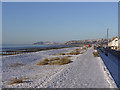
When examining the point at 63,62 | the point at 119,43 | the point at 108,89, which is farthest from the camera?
the point at 119,43

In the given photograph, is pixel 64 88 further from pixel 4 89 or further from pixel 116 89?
pixel 4 89

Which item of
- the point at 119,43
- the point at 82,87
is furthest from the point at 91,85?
the point at 119,43

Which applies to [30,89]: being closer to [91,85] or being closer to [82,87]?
[82,87]

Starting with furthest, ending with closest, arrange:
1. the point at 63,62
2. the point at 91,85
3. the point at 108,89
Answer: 1. the point at 63,62
2. the point at 91,85
3. the point at 108,89

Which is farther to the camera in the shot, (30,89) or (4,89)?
(4,89)

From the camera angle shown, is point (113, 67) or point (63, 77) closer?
point (63, 77)

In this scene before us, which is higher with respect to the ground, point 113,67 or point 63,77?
point 63,77

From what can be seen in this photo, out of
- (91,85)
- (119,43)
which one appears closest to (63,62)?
(91,85)

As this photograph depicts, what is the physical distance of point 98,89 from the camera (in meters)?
8.23

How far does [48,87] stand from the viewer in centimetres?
864

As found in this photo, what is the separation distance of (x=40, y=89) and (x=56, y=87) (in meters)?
0.84

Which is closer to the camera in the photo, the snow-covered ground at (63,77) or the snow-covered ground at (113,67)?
the snow-covered ground at (63,77)

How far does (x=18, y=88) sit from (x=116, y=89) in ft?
16.2

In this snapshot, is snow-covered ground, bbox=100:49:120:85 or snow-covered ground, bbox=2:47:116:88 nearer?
snow-covered ground, bbox=2:47:116:88
